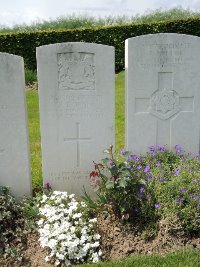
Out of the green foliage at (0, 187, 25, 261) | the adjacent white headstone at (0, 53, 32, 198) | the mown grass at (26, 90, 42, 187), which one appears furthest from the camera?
the mown grass at (26, 90, 42, 187)

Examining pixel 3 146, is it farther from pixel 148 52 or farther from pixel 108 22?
pixel 108 22

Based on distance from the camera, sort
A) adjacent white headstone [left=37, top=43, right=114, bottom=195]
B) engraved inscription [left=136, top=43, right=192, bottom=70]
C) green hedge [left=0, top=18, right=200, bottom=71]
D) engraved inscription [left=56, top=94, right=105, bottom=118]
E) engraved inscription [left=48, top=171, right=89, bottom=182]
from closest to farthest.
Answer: adjacent white headstone [left=37, top=43, right=114, bottom=195], engraved inscription [left=56, top=94, right=105, bottom=118], engraved inscription [left=136, top=43, right=192, bottom=70], engraved inscription [left=48, top=171, right=89, bottom=182], green hedge [left=0, top=18, right=200, bottom=71]

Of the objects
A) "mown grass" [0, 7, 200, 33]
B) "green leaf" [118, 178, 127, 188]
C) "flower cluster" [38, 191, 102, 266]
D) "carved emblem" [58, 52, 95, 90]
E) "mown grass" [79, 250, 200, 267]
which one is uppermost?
"mown grass" [0, 7, 200, 33]

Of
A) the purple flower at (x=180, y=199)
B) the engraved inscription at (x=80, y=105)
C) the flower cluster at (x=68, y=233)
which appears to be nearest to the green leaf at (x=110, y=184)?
the flower cluster at (x=68, y=233)

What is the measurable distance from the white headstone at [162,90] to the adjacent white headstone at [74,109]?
30 cm

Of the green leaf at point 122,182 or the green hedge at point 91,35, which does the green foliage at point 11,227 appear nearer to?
the green leaf at point 122,182

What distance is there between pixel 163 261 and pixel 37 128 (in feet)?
16.9

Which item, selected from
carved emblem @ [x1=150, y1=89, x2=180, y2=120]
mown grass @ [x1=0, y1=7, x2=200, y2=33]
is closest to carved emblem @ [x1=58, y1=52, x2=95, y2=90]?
carved emblem @ [x1=150, y1=89, x2=180, y2=120]

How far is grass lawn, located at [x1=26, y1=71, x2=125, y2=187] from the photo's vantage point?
5.67 meters

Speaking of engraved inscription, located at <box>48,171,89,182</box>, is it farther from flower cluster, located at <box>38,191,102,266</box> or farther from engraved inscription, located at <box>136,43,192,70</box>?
engraved inscription, located at <box>136,43,192,70</box>

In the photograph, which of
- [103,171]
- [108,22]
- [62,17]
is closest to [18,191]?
[103,171]

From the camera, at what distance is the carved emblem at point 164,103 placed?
459 cm

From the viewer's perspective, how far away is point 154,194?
3840mm

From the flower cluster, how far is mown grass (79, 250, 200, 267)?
20 centimetres
